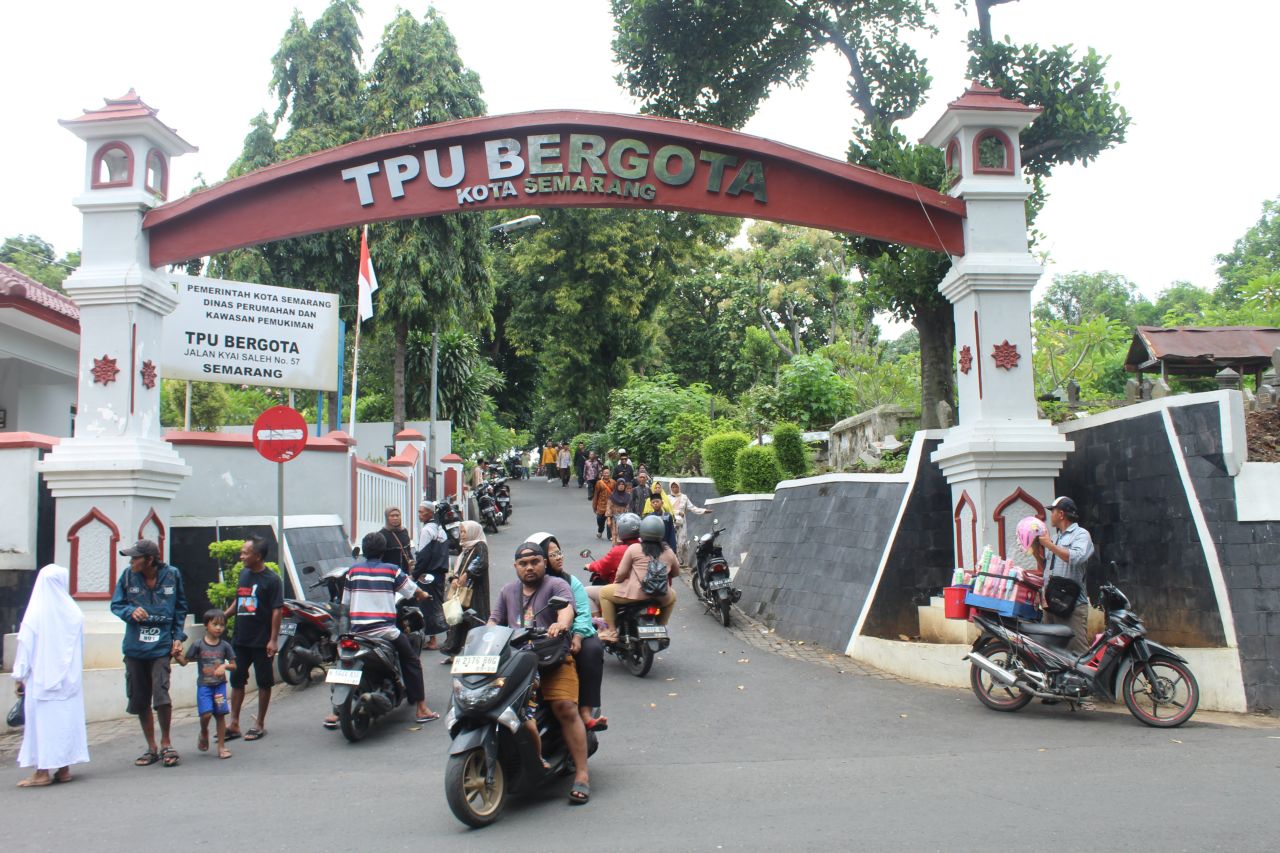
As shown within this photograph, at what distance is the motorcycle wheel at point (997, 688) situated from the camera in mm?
8617

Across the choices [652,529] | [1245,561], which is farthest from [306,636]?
[1245,561]

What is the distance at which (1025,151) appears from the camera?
577 inches

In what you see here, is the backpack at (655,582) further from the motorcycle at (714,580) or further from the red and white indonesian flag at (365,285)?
the red and white indonesian flag at (365,285)

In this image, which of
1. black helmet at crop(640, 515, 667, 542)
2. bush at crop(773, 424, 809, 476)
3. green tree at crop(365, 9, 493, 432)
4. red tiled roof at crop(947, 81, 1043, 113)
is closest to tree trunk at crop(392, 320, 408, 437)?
green tree at crop(365, 9, 493, 432)

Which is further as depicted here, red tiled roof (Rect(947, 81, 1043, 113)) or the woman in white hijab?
red tiled roof (Rect(947, 81, 1043, 113))

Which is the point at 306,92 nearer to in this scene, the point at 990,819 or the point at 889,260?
the point at 889,260

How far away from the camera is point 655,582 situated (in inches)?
431

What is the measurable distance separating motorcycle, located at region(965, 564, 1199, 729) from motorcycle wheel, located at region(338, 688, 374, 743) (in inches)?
199

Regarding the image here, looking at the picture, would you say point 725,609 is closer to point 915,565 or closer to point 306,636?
point 915,565

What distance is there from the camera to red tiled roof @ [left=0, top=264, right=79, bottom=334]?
44.9 feet

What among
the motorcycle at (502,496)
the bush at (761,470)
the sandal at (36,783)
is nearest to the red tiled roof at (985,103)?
the bush at (761,470)

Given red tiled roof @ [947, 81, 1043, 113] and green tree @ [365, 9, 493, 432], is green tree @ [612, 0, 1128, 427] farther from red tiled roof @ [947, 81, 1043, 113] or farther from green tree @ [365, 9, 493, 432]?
green tree @ [365, 9, 493, 432]

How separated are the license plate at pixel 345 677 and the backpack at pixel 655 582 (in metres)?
3.54

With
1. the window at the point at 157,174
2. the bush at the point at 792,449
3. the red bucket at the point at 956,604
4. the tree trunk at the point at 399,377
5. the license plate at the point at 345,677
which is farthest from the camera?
the tree trunk at the point at 399,377
